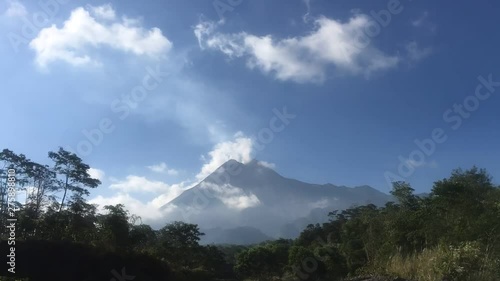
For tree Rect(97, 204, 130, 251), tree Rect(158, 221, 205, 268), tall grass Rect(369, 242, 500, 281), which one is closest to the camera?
tall grass Rect(369, 242, 500, 281)

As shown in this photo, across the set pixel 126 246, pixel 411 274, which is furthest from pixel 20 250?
pixel 411 274

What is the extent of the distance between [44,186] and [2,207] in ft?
10.9

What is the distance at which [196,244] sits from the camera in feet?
104

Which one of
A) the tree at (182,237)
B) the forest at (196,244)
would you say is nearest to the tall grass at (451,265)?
the forest at (196,244)

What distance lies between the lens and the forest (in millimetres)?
7359

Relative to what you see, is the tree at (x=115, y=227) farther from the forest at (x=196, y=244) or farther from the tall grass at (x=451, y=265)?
the tall grass at (x=451, y=265)

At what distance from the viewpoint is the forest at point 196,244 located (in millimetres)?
7359

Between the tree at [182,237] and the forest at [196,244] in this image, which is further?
the tree at [182,237]

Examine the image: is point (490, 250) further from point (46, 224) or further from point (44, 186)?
point (44, 186)

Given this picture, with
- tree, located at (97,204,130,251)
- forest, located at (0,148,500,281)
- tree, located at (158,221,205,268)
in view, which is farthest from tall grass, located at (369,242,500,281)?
tree, located at (158,221,205,268)

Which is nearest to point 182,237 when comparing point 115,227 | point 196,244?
point 196,244

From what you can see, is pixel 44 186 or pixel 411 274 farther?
pixel 44 186

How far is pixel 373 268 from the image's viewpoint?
338 inches

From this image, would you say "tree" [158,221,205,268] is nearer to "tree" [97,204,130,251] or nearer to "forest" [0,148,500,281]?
"forest" [0,148,500,281]
